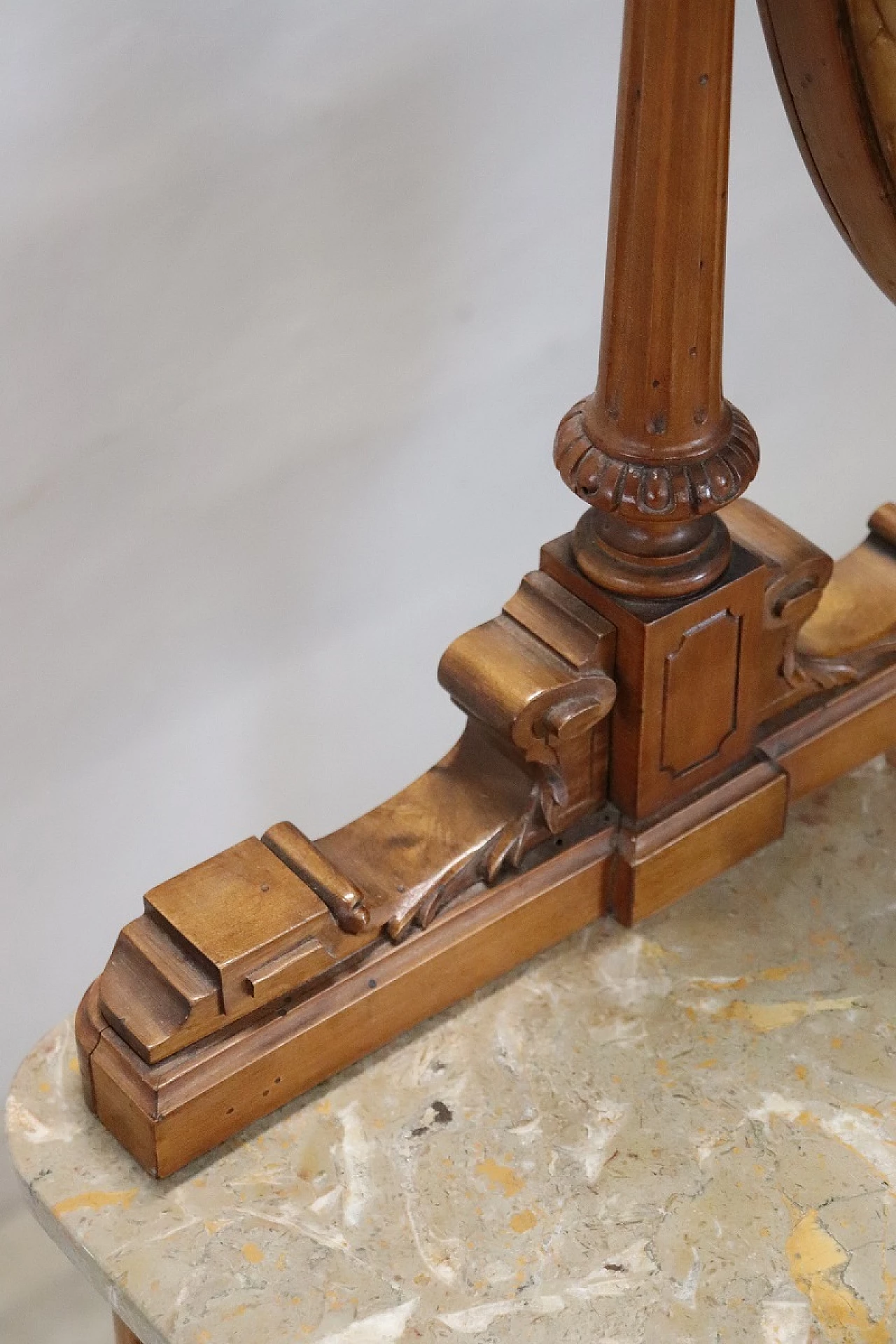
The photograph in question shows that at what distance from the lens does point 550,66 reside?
1669 millimetres

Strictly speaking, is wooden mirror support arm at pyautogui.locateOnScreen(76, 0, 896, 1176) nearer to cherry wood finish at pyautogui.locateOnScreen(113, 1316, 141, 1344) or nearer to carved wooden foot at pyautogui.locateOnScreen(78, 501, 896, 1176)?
carved wooden foot at pyautogui.locateOnScreen(78, 501, 896, 1176)

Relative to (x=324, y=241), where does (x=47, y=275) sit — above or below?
above

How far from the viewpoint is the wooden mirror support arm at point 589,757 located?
112cm

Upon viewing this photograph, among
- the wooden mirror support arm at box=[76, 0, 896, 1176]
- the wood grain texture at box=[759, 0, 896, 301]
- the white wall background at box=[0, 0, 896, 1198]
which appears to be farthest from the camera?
the white wall background at box=[0, 0, 896, 1198]

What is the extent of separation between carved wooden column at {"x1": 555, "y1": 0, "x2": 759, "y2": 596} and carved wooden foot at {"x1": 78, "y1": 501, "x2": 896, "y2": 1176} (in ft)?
0.10

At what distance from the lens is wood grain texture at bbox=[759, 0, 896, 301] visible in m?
1.01

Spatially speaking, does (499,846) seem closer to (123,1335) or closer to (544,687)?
(544,687)

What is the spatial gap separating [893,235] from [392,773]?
1059 mm

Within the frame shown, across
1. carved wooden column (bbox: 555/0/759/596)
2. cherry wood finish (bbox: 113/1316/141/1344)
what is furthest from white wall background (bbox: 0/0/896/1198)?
cherry wood finish (bbox: 113/1316/141/1344)

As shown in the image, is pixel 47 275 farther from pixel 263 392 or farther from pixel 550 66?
pixel 550 66

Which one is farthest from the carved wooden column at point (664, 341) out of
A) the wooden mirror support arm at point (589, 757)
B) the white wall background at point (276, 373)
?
the white wall background at point (276, 373)

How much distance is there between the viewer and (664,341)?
1129mm

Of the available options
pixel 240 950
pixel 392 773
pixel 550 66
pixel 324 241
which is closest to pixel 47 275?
pixel 324 241

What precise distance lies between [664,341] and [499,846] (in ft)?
1.02
